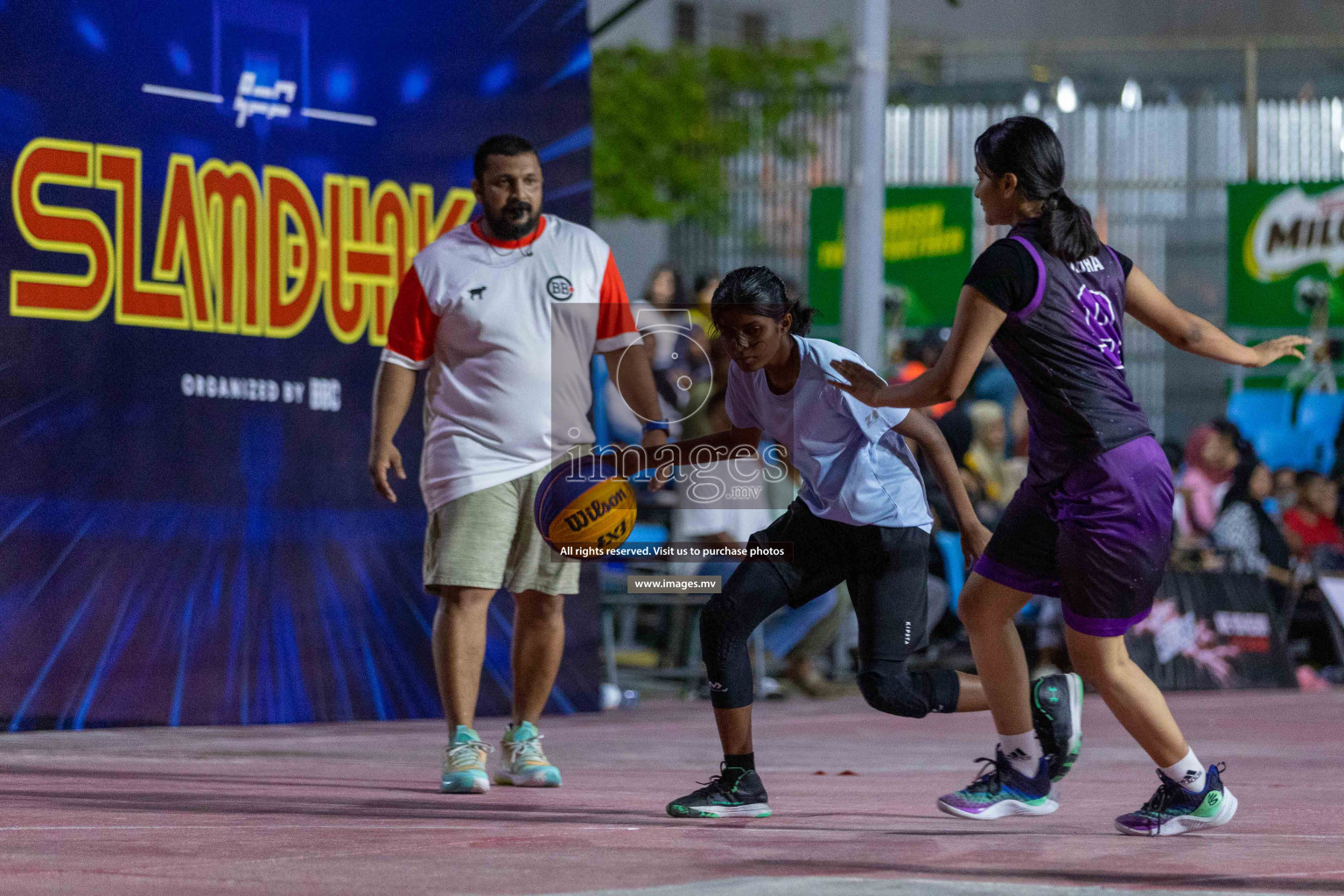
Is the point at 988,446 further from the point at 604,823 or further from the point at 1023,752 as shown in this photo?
the point at 604,823

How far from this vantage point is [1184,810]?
18.0ft

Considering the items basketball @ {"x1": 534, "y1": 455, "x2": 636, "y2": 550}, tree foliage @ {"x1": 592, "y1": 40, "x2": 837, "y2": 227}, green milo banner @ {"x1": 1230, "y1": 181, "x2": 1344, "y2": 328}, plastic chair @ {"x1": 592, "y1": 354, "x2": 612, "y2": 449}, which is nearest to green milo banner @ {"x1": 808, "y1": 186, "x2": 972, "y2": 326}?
green milo banner @ {"x1": 1230, "y1": 181, "x2": 1344, "y2": 328}

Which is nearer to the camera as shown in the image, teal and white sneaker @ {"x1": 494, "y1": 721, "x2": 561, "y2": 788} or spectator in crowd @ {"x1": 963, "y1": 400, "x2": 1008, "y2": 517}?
teal and white sneaker @ {"x1": 494, "y1": 721, "x2": 561, "y2": 788}

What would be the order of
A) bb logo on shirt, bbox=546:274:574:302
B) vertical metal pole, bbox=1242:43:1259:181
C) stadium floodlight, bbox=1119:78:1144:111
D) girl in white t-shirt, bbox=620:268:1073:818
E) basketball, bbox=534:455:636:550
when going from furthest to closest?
1. stadium floodlight, bbox=1119:78:1144:111
2. vertical metal pole, bbox=1242:43:1259:181
3. bb logo on shirt, bbox=546:274:574:302
4. basketball, bbox=534:455:636:550
5. girl in white t-shirt, bbox=620:268:1073:818

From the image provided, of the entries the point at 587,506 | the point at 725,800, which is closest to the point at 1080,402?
the point at 725,800

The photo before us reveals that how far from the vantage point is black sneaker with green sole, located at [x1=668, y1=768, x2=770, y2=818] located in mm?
5879

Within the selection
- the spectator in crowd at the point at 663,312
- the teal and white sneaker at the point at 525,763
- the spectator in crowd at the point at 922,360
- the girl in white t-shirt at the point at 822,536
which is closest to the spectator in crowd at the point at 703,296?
the spectator in crowd at the point at 663,312

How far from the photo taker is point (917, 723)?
10891mm

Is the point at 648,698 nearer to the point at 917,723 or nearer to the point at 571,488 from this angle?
the point at 917,723

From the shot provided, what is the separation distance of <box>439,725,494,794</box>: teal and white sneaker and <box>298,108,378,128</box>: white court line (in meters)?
4.24

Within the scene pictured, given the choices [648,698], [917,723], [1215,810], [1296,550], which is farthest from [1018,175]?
[1296,550]

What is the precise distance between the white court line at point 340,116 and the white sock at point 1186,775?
608 centimetres

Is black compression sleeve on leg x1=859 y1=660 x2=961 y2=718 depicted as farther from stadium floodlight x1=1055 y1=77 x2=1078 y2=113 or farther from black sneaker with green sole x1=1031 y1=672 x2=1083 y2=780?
stadium floodlight x1=1055 y1=77 x2=1078 y2=113

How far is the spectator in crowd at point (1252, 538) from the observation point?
15227 mm
